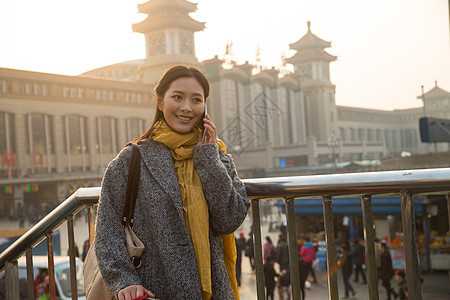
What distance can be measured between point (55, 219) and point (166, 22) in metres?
42.8

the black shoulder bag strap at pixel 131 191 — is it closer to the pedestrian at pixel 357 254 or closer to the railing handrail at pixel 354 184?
the railing handrail at pixel 354 184

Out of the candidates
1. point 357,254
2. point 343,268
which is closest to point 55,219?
point 343,268

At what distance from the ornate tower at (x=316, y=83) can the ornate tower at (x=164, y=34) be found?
→ 18.2 metres

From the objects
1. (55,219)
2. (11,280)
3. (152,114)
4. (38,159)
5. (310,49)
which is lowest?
(11,280)

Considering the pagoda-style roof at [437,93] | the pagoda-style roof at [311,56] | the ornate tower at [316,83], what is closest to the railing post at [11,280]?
the ornate tower at [316,83]

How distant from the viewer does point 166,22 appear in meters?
42.9

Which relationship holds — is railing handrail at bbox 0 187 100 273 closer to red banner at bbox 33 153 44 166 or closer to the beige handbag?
the beige handbag

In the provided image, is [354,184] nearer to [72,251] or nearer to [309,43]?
[72,251]

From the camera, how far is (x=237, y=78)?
4641 centimetres

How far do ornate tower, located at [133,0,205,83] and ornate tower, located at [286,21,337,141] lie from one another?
59.8 ft

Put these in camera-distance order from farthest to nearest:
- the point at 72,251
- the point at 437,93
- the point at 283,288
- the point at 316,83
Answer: the point at 437,93 < the point at 316,83 < the point at 283,288 < the point at 72,251

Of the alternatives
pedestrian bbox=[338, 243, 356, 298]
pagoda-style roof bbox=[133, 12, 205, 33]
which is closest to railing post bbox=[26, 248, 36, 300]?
pedestrian bbox=[338, 243, 356, 298]

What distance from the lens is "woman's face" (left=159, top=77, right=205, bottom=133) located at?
1.49 metres

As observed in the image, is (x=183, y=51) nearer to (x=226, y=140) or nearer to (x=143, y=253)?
(x=226, y=140)
